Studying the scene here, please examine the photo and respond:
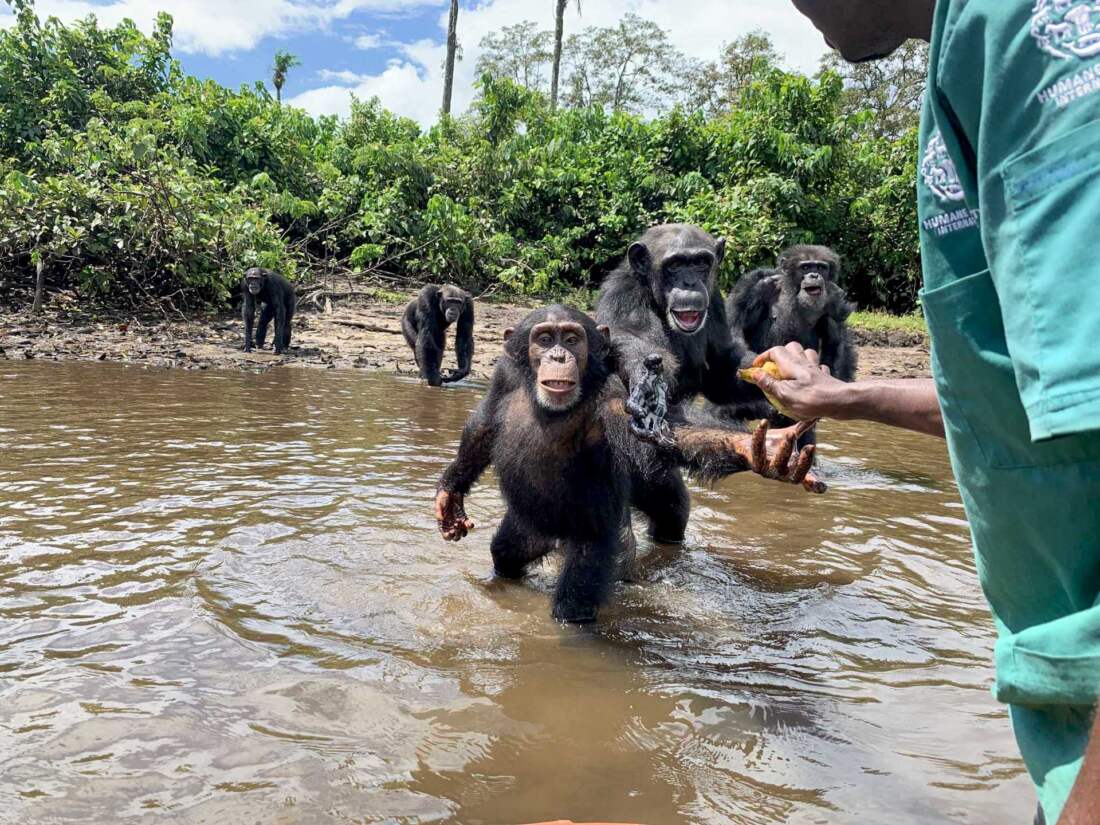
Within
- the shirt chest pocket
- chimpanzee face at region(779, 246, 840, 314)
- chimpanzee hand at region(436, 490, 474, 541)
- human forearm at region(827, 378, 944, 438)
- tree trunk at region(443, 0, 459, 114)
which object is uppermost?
tree trunk at region(443, 0, 459, 114)

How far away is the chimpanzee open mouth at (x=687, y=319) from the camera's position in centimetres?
581

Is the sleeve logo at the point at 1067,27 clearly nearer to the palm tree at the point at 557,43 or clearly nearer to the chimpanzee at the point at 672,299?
the chimpanzee at the point at 672,299

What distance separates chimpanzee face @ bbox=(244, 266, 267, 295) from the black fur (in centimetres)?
1081

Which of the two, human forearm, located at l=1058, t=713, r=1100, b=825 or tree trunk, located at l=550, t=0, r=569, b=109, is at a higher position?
tree trunk, located at l=550, t=0, r=569, b=109

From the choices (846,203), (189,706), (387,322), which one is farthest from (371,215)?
(189,706)

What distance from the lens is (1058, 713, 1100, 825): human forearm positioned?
3.22 ft

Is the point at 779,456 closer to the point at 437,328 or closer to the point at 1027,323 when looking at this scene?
the point at 1027,323

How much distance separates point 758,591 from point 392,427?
16.5 ft

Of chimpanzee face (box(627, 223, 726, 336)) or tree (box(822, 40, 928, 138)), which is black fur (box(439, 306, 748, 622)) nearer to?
chimpanzee face (box(627, 223, 726, 336))

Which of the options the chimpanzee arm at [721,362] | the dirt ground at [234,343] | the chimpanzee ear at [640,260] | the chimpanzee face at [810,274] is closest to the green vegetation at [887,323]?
the dirt ground at [234,343]

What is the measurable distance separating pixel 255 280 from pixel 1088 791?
49.2 feet

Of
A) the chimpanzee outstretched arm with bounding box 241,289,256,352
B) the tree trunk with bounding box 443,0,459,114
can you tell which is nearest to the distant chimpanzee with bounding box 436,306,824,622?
the chimpanzee outstretched arm with bounding box 241,289,256,352

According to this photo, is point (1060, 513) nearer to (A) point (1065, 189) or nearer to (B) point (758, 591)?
(A) point (1065, 189)

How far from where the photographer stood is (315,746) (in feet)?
9.47
